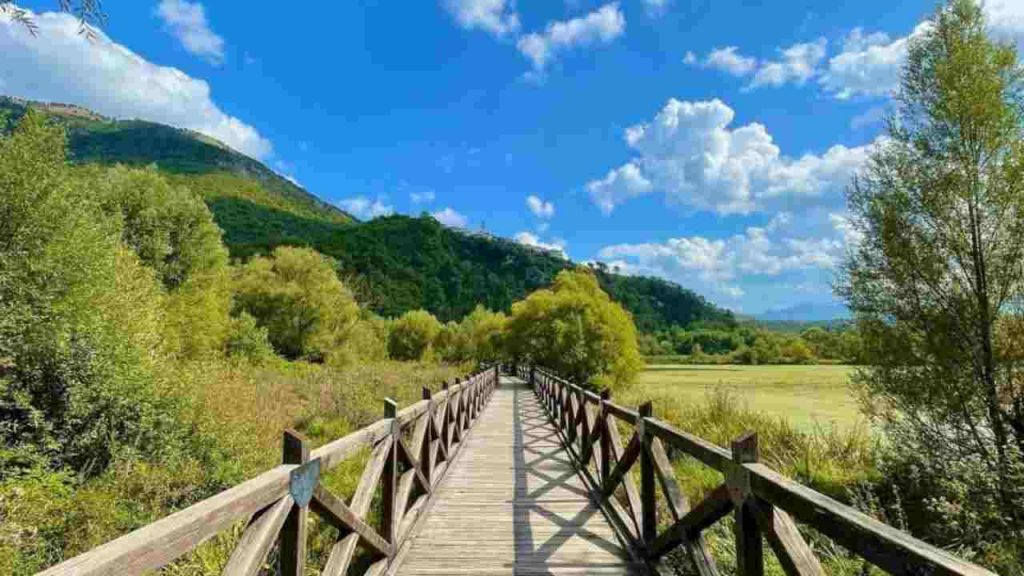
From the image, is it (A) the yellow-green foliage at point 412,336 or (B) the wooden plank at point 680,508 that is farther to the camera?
(A) the yellow-green foliage at point 412,336

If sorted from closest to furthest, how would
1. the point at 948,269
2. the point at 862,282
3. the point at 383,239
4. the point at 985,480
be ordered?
the point at 985,480, the point at 948,269, the point at 862,282, the point at 383,239

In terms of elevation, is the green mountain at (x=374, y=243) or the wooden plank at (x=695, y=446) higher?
the green mountain at (x=374, y=243)

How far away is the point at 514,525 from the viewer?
495cm

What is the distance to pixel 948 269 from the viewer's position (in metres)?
8.21

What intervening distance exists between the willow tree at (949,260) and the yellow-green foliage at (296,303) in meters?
33.1

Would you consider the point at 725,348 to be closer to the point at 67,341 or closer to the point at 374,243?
the point at 374,243

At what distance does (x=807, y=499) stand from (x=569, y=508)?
12.7 feet

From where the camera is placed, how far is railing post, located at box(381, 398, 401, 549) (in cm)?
396

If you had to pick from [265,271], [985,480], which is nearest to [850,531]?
[985,480]

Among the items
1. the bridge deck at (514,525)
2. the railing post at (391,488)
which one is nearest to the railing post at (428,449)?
the bridge deck at (514,525)

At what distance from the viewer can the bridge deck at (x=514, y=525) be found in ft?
13.0

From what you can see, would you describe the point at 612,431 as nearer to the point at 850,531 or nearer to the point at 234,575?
the point at 850,531

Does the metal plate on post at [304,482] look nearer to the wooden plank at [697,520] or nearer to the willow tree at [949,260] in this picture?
the wooden plank at [697,520]

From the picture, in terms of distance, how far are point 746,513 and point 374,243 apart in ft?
348
